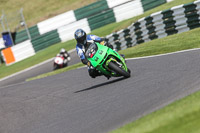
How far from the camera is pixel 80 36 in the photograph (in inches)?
402

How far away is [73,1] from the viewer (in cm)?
3575

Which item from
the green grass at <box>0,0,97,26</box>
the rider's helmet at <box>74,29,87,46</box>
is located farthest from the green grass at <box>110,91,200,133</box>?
the green grass at <box>0,0,97,26</box>

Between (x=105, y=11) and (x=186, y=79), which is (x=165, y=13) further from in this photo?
(x=105, y=11)

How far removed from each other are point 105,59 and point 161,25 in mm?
7061

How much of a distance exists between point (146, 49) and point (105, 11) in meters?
12.6

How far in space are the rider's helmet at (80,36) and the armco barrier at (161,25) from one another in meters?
6.00

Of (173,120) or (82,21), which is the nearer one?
(173,120)

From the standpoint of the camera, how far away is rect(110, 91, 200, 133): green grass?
497 cm

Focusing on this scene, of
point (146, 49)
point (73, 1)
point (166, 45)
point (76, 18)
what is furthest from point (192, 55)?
point (73, 1)

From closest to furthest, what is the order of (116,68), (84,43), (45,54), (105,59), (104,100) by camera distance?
(104,100) → (116,68) → (105,59) → (84,43) → (45,54)

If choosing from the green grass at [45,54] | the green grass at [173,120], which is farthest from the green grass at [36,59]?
the green grass at [173,120]

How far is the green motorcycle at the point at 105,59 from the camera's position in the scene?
961 centimetres

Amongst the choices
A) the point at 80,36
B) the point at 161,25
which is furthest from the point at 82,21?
the point at 80,36

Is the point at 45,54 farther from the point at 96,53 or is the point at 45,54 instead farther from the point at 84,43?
the point at 96,53
